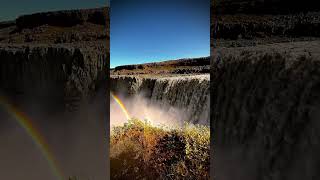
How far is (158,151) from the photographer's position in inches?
208

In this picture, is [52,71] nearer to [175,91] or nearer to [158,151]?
[158,151]

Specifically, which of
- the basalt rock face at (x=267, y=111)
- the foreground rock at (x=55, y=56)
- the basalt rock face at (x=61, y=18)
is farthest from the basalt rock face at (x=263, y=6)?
the basalt rock face at (x=61, y=18)

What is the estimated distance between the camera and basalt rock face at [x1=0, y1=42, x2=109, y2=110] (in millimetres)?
4246

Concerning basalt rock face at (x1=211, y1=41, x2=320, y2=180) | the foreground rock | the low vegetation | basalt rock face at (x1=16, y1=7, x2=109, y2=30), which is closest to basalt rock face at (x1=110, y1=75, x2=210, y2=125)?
the low vegetation

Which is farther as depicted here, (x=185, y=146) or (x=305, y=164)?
(x=185, y=146)

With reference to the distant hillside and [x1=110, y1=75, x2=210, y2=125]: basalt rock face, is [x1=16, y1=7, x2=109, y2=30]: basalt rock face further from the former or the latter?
[x1=110, y1=75, x2=210, y2=125]: basalt rock face

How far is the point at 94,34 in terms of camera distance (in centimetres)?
476

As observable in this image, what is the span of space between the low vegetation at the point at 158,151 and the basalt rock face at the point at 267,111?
5.19 feet

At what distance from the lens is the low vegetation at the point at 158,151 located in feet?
16.4

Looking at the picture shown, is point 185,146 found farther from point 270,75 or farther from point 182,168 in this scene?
point 270,75

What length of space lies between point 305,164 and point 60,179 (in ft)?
9.17

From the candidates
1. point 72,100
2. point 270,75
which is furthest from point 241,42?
point 72,100

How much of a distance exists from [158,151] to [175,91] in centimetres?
88

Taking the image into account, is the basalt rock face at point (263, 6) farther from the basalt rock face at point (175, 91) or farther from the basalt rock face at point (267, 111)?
the basalt rock face at point (175, 91)
